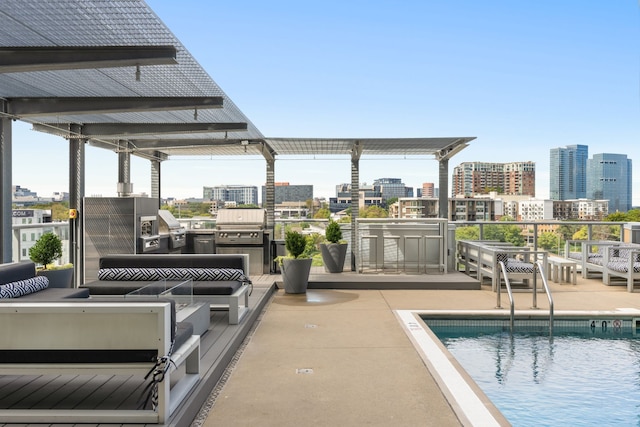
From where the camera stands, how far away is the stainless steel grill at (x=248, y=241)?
9336 millimetres

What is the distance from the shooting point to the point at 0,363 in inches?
114

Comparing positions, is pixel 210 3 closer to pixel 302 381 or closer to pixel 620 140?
pixel 302 381

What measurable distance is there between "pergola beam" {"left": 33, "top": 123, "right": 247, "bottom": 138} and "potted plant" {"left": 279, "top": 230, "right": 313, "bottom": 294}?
1832mm

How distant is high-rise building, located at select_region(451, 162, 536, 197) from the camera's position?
38406 mm

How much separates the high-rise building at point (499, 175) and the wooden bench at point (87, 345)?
3669cm

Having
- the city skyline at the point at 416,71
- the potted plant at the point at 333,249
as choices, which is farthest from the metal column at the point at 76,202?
the city skyline at the point at 416,71

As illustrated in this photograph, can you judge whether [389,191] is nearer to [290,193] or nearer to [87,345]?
[290,193]

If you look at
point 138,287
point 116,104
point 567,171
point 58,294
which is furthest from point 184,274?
point 567,171

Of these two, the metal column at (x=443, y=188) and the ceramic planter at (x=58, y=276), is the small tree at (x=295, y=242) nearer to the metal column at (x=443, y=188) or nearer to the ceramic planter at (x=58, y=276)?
the ceramic planter at (x=58, y=276)

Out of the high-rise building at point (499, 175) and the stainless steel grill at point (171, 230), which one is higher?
the high-rise building at point (499, 175)

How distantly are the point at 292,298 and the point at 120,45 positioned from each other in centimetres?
436

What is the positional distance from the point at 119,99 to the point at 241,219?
13.1 feet

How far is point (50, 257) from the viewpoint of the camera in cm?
632

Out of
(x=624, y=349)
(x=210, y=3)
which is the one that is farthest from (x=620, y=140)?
(x=624, y=349)
